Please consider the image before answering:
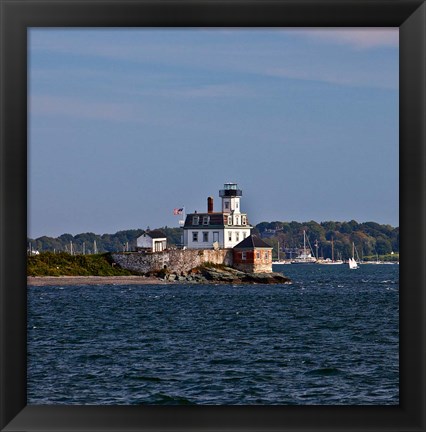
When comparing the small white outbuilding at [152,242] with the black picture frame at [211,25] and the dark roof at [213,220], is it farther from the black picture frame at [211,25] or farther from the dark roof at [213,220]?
the black picture frame at [211,25]

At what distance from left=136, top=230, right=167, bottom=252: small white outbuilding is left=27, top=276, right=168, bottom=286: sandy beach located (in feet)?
10.3

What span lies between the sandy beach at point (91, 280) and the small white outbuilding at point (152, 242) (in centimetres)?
315

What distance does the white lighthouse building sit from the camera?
62.6 meters

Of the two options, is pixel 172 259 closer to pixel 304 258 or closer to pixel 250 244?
pixel 250 244

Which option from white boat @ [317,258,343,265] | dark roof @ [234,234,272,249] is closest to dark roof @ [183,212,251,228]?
dark roof @ [234,234,272,249]

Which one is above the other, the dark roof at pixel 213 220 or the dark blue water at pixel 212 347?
the dark roof at pixel 213 220

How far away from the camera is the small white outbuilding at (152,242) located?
65.8m

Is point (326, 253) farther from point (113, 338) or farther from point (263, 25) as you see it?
point (263, 25)

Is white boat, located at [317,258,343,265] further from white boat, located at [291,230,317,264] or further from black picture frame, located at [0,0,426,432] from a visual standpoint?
black picture frame, located at [0,0,426,432]

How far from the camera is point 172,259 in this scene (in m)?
62.8

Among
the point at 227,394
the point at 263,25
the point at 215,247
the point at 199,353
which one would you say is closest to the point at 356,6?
the point at 263,25

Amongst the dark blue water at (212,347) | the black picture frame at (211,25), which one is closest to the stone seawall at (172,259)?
the dark blue water at (212,347)

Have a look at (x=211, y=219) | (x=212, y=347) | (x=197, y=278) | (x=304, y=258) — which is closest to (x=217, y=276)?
(x=197, y=278)
